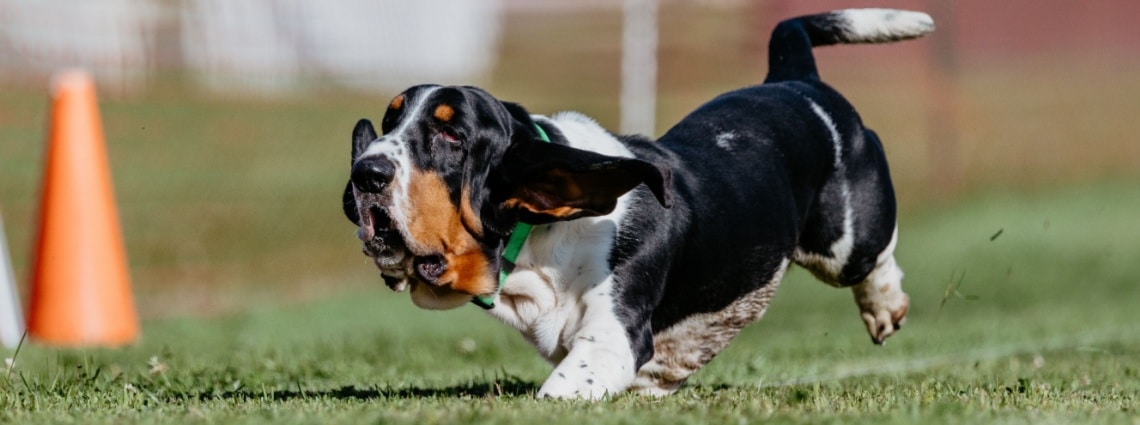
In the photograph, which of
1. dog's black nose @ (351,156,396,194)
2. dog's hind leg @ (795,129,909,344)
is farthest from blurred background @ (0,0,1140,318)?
dog's black nose @ (351,156,396,194)

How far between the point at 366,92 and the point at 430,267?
1909 cm

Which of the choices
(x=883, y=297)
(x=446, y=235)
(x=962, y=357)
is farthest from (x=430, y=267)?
(x=962, y=357)

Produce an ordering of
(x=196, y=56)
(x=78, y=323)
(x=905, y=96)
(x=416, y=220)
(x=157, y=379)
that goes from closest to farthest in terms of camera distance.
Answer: (x=416, y=220) < (x=157, y=379) < (x=78, y=323) < (x=905, y=96) < (x=196, y=56)

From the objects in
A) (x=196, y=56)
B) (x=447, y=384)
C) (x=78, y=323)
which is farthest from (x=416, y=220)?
(x=196, y=56)

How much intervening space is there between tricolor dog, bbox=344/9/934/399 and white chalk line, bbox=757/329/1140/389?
48 centimetres

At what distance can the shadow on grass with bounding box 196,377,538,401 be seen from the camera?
4852 millimetres

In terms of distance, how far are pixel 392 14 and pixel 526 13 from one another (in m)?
2.81

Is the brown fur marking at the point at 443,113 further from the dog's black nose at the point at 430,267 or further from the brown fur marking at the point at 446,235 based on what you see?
the dog's black nose at the point at 430,267

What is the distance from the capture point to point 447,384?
19.0 feet

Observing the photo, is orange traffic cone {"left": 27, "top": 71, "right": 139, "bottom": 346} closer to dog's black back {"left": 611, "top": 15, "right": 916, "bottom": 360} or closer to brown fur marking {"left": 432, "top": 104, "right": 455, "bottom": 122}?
dog's black back {"left": 611, "top": 15, "right": 916, "bottom": 360}

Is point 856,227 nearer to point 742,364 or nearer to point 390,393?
point 742,364

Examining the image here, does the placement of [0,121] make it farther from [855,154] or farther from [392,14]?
[855,154]

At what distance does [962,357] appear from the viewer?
296 inches

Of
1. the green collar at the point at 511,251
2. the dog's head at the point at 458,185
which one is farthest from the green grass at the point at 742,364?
the dog's head at the point at 458,185
